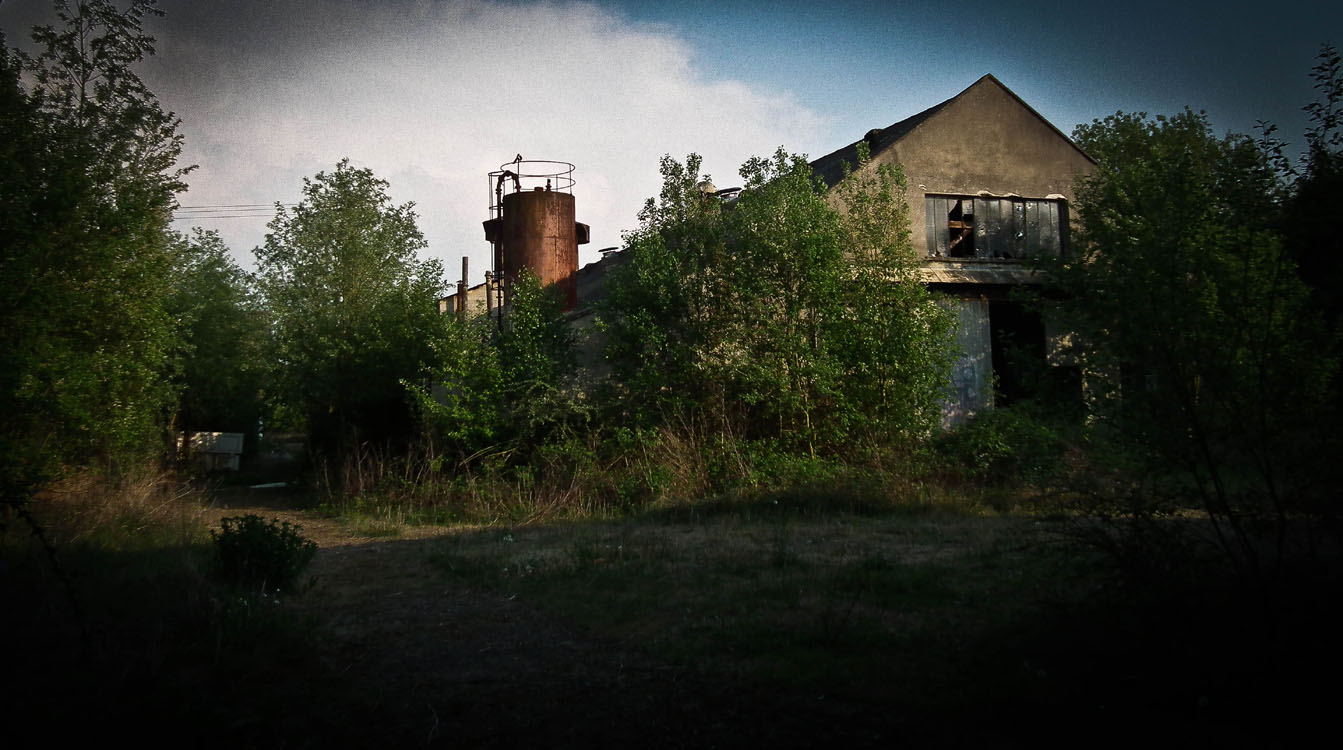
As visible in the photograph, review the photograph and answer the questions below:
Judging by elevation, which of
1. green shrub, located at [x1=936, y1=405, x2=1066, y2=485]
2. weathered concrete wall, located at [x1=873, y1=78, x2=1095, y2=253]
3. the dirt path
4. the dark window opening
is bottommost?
the dirt path

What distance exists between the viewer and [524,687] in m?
4.20

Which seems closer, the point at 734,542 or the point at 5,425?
the point at 734,542

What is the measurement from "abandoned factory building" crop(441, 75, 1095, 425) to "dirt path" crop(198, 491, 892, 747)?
12.0 m

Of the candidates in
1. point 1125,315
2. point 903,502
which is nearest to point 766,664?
point 1125,315

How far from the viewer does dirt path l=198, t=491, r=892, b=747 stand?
356 centimetres

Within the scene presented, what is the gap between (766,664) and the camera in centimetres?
436

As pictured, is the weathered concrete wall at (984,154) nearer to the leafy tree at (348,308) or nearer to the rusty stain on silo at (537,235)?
the rusty stain on silo at (537,235)

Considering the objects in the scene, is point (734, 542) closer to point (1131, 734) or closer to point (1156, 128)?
point (1131, 734)

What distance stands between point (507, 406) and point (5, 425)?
6781mm

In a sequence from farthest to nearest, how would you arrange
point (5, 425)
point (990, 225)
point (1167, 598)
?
point (990, 225) < point (5, 425) < point (1167, 598)

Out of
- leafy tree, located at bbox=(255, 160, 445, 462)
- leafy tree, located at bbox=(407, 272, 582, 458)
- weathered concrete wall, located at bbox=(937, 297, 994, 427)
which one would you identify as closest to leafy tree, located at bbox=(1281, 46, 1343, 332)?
leafy tree, located at bbox=(407, 272, 582, 458)

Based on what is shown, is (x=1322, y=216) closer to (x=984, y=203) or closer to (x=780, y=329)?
(x=780, y=329)

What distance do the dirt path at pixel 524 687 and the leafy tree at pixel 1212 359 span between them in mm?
2099

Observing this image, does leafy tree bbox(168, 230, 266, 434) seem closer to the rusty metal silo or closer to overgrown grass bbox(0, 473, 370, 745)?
the rusty metal silo
